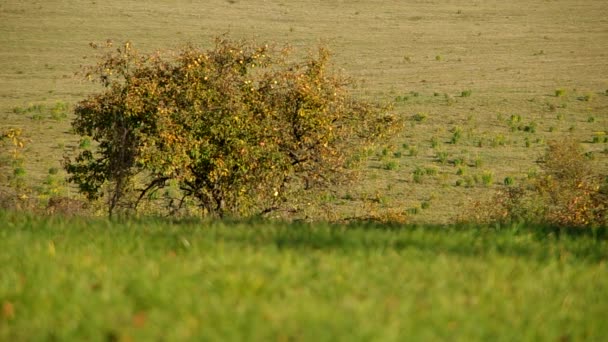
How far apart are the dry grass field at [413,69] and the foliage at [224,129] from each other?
1.42m

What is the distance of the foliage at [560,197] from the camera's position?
19578 millimetres

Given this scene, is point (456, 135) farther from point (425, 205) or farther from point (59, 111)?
point (59, 111)

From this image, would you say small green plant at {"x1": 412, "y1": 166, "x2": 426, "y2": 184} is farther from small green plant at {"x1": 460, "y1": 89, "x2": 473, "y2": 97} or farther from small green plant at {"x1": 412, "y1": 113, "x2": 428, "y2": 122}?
small green plant at {"x1": 460, "y1": 89, "x2": 473, "y2": 97}

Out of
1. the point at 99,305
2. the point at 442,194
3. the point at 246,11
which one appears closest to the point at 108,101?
the point at 442,194

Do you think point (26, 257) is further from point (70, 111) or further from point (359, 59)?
point (359, 59)

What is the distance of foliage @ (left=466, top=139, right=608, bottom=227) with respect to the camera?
64.2ft

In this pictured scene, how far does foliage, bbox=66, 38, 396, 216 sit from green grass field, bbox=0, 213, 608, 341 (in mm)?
11578

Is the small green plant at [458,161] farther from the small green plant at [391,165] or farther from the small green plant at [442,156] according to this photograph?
the small green plant at [391,165]

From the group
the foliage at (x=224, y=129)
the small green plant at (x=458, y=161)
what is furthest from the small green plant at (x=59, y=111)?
the foliage at (x=224, y=129)

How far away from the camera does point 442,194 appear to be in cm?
3086

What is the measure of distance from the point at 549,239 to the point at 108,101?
14.3 m

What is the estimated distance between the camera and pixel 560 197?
2356 cm

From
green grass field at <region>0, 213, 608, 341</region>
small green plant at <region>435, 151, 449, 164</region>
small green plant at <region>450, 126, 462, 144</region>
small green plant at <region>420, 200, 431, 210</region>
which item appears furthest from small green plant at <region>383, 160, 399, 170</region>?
green grass field at <region>0, 213, 608, 341</region>

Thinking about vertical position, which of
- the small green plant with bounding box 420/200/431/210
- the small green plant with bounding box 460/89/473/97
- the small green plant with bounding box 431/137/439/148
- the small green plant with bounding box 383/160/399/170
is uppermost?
the small green plant with bounding box 460/89/473/97
